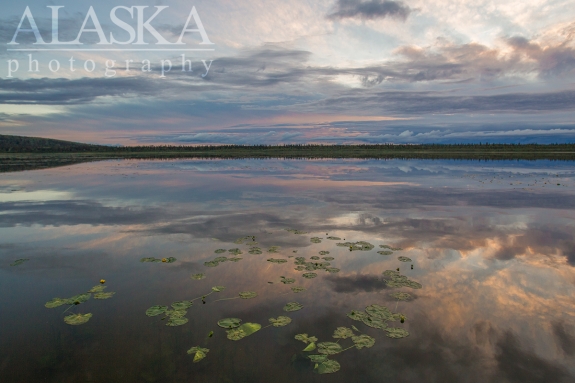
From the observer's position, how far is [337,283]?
7191 mm

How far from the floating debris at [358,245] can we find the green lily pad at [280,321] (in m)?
3.96

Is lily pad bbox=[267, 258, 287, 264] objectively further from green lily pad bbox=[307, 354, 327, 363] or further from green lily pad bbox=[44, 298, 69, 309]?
green lily pad bbox=[44, 298, 69, 309]

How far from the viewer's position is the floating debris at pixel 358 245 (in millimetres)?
9391

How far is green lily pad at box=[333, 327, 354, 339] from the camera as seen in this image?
5.26 meters

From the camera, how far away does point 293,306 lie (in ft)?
20.2

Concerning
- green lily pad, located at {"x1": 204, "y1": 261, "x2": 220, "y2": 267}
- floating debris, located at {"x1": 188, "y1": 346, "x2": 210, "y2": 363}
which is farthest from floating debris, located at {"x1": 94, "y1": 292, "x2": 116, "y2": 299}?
floating debris, located at {"x1": 188, "y1": 346, "x2": 210, "y2": 363}

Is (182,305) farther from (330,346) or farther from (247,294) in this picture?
(330,346)

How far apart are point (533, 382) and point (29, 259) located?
10686 mm

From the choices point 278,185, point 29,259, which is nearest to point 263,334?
point 29,259

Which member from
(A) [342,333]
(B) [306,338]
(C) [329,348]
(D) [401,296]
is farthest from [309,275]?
(C) [329,348]

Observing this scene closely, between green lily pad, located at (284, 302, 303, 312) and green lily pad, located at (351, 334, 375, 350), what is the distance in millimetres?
1243

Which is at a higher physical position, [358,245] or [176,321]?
[358,245]

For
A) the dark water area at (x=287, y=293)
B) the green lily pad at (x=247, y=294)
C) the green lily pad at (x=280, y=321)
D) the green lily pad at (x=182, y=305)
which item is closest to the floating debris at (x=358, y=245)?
the dark water area at (x=287, y=293)

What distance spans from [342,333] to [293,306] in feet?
3.71
